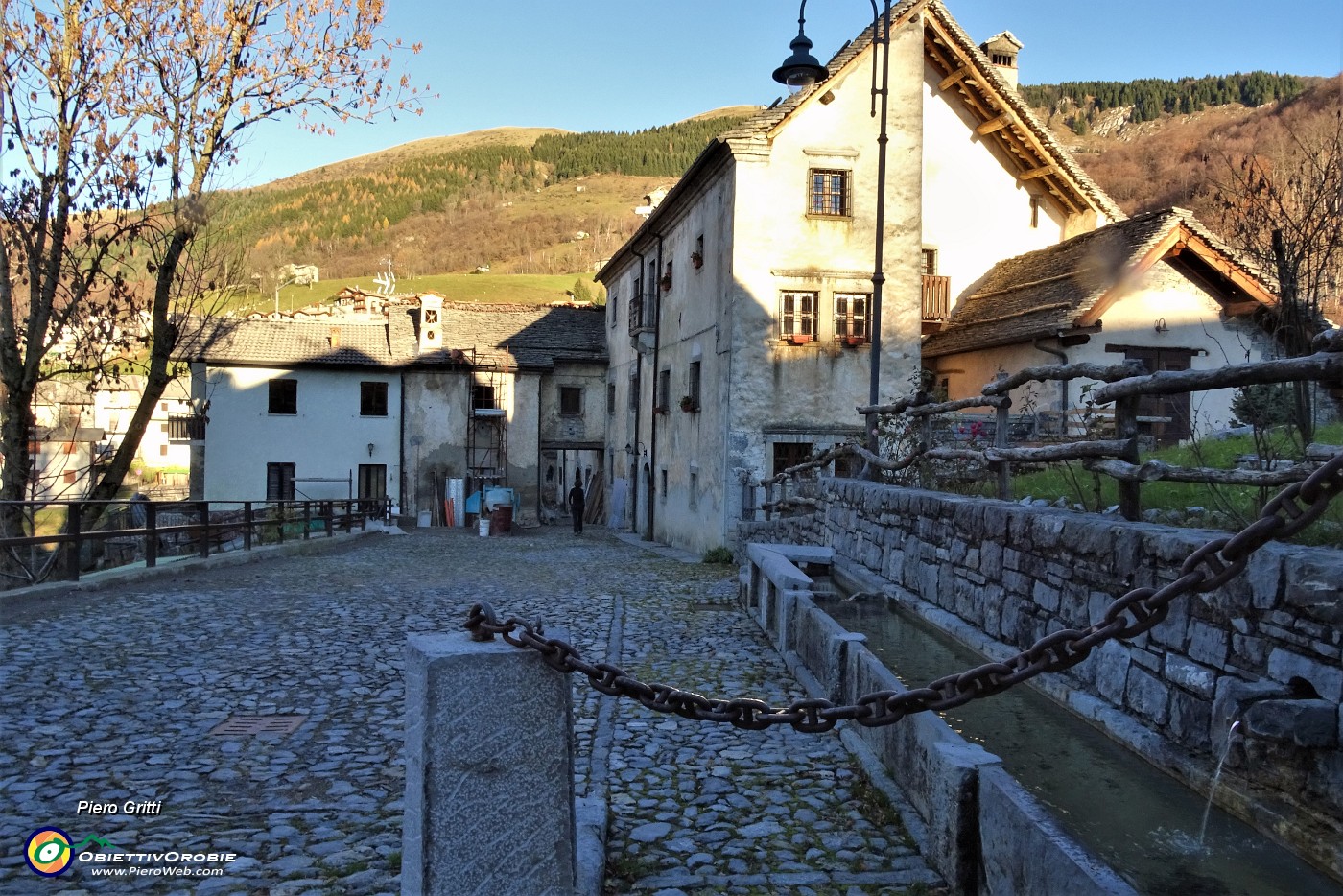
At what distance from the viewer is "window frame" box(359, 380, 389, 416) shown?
32750mm

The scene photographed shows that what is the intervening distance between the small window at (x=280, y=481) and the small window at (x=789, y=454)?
19.2m

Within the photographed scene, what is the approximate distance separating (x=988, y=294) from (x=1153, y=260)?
422cm

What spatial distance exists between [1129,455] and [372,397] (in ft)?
101

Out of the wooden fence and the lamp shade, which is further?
the lamp shade

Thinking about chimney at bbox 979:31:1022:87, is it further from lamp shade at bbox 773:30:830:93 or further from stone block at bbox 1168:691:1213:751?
stone block at bbox 1168:691:1213:751

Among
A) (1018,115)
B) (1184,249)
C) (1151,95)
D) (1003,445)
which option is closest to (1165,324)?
(1184,249)

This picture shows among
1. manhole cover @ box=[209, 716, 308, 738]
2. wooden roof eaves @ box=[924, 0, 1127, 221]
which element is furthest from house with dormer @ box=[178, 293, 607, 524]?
manhole cover @ box=[209, 716, 308, 738]

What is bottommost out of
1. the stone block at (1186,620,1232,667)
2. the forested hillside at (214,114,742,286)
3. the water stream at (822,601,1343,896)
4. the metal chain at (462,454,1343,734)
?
the water stream at (822,601,1343,896)

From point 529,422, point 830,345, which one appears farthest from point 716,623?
point 529,422

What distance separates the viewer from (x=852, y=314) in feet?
65.4

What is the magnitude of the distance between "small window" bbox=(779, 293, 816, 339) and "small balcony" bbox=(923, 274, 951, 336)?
8.71 ft

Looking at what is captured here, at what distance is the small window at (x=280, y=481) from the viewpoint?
105ft

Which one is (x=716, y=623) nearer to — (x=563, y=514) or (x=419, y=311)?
(x=419, y=311)

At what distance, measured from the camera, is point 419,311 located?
34.5 metres
